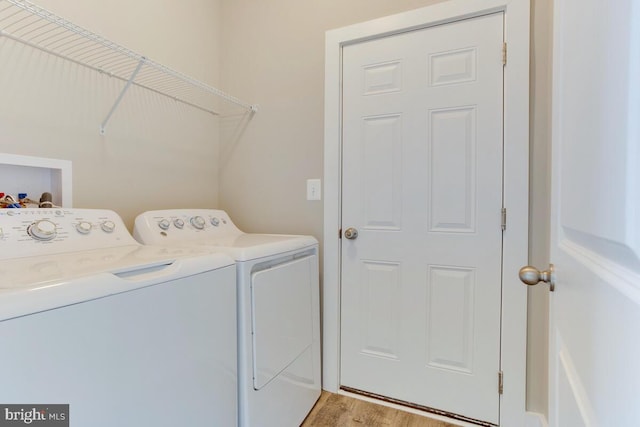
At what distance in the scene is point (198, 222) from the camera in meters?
1.70

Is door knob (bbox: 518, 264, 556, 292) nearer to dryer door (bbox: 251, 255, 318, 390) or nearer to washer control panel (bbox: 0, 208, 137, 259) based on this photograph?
dryer door (bbox: 251, 255, 318, 390)

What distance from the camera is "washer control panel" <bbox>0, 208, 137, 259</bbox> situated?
100cm

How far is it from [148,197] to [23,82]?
0.68 m

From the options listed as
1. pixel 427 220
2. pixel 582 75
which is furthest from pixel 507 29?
pixel 582 75

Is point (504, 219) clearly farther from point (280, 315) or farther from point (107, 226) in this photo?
point (107, 226)

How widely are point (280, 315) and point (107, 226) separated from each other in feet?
2.65

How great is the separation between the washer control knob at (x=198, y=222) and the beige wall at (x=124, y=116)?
24cm

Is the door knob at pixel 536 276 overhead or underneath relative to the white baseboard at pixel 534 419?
overhead

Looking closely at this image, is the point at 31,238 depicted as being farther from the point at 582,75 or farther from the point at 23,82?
the point at 582,75

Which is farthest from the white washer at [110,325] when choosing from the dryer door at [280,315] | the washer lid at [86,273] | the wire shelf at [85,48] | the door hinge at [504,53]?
the door hinge at [504,53]

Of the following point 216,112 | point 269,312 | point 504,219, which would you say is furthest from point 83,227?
point 504,219

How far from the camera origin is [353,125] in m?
1.76

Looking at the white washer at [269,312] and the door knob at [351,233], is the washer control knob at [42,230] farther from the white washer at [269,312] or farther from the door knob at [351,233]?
the door knob at [351,233]

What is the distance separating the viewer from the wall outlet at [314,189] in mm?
1837
